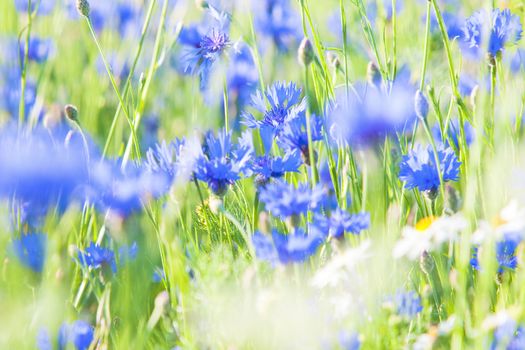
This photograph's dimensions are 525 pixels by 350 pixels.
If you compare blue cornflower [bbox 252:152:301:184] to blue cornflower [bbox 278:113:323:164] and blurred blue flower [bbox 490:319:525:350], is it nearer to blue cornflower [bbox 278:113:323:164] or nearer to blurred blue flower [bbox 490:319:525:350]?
blue cornflower [bbox 278:113:323:164]

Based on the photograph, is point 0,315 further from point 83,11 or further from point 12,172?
point 83,11

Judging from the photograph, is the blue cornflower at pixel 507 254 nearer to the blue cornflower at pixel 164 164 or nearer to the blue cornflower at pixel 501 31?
the blue cornflower at pixel 501 31

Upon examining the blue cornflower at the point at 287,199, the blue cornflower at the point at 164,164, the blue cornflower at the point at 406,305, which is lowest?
the blue cornflower at the point at 406,305

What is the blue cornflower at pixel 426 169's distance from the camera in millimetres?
1055

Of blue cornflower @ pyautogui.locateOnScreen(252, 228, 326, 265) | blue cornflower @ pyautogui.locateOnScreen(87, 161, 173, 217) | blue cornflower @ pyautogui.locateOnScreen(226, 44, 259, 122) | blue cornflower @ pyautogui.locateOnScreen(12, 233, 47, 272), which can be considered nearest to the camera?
blue cornflower @ pyautogui.locateOnScreen(252, 228, 326, 265)

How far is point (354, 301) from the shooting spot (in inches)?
34.2

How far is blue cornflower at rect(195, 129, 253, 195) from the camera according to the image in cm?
104

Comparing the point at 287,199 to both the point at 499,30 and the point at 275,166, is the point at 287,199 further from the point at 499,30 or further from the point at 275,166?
the point at 499,30

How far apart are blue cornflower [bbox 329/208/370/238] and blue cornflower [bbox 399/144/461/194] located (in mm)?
164

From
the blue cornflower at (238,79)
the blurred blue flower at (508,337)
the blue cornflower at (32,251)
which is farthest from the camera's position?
the blue cornflower at (238,79)

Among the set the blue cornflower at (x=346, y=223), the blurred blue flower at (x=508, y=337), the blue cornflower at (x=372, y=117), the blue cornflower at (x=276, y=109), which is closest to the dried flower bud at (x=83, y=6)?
the blue cornflower at (x=276, y=109)

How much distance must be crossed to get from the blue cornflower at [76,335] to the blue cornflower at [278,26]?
1497 mm

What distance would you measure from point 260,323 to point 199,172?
287mm

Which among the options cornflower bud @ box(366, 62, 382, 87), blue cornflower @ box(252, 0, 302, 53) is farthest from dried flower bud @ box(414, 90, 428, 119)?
blue cornflower @ box(252, 0, 302, 53)
